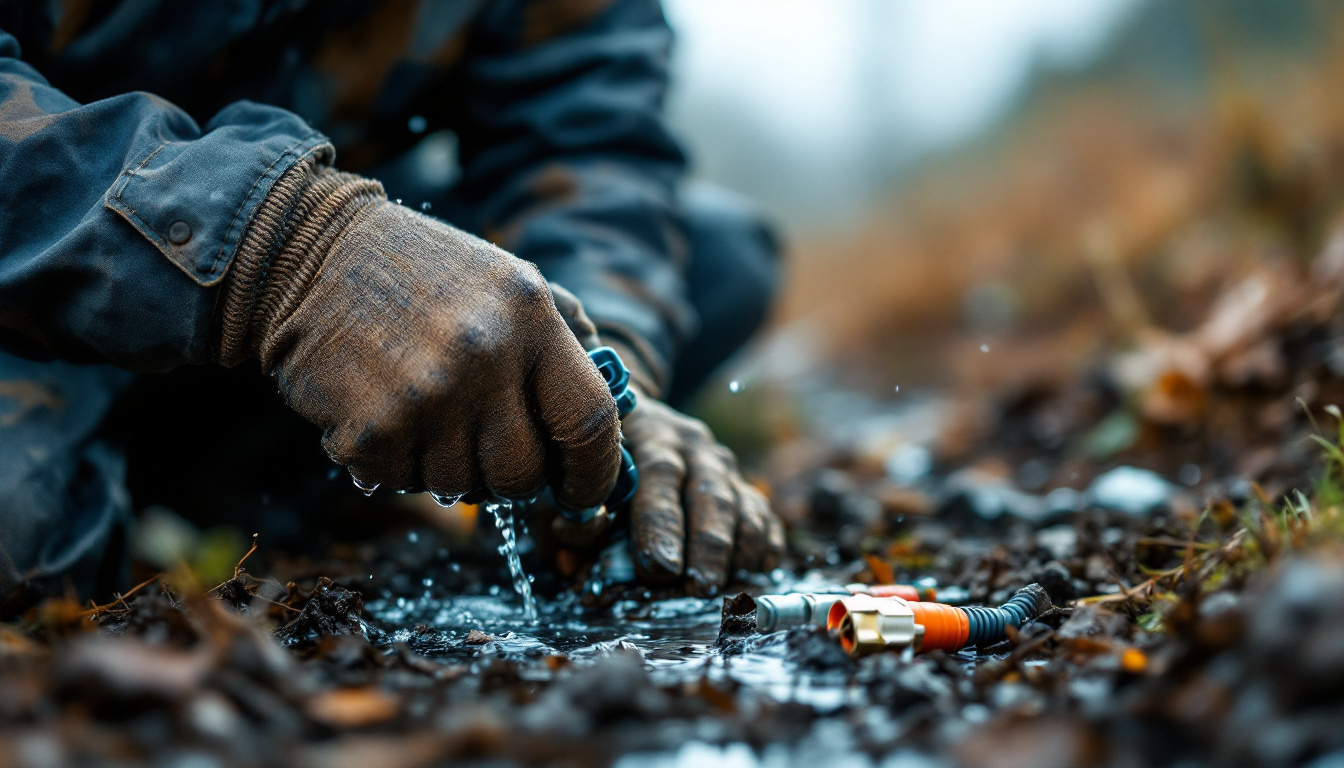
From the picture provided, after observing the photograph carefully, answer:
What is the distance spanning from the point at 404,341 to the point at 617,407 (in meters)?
0.42

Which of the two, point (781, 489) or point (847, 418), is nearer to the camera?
point (781, 489)

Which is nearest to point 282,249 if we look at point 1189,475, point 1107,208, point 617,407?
point 617,407

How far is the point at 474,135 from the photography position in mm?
2875

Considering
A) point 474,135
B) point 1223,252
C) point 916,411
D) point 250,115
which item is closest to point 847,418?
point 916,411

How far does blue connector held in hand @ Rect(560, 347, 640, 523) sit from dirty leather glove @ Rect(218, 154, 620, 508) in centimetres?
14

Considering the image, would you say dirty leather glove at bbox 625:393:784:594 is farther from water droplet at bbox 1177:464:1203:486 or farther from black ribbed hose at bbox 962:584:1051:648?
water droplet at bbox 1177:464:1203:486

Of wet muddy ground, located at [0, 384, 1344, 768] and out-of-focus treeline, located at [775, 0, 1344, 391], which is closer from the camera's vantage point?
wet muddy ground, located at [0, 384, 1344, 768]

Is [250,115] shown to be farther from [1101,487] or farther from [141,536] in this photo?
[1101,487]

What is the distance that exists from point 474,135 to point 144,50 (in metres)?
1.00

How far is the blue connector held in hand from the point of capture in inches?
67.0

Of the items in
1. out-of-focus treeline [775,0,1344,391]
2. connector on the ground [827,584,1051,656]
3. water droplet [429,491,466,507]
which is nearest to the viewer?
connector on the ground [827,584,1051,656]

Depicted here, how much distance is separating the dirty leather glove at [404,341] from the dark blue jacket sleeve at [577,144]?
0.90 metres

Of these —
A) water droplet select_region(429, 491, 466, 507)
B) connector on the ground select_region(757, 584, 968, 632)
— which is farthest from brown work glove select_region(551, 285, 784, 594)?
connector on the ground select_region(757, 584, 968, 632)

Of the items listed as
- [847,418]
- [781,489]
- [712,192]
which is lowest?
[847,418]
